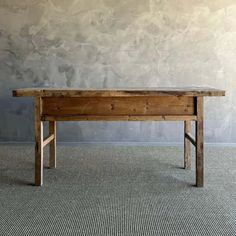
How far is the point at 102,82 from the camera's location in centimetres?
434

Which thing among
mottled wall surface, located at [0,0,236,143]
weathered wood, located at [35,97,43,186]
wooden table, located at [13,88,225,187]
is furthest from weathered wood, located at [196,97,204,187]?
mottled wall surface, located at [0,0,236,143]

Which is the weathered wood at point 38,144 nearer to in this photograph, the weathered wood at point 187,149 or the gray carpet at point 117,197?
the gray carpet at point 117,197

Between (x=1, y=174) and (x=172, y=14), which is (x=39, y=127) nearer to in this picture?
(x=1, y=174)

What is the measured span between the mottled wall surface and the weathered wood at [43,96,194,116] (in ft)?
5.46

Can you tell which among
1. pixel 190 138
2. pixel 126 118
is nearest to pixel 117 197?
pixel 126 118

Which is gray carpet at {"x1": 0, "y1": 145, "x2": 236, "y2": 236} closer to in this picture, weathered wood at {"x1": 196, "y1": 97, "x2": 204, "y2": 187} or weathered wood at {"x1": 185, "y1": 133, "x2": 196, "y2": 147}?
weathered wood at {"x1": 196, "y1": 97, "x2": 204, "y2": 187}

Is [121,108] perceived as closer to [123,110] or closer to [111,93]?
[123,110]

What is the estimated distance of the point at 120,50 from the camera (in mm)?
4301

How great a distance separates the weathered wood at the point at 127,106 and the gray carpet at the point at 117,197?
0.59 m

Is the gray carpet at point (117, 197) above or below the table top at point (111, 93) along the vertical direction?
below

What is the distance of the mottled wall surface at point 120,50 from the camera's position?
4.25 meters

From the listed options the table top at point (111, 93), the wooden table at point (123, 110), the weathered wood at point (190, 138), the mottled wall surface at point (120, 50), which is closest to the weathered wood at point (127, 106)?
the wooden table at point (123, 110)

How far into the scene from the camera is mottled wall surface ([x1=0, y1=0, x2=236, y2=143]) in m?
4.25

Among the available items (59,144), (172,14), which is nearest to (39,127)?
(59,144)
